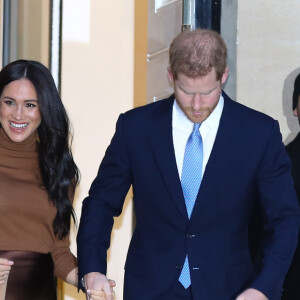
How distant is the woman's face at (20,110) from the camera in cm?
396

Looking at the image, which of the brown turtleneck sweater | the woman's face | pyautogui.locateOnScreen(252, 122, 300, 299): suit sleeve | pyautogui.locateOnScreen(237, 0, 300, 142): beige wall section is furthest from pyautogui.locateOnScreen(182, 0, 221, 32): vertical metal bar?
pyautogui.locateOnScreen(252, 122, 300, 299): suit sleeve

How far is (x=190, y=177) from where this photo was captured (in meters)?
3.23

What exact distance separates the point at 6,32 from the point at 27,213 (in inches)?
120

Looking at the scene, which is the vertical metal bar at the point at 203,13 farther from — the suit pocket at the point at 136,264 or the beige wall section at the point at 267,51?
the suit pocket at the point at 136,264

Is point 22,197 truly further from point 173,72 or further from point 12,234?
point 173,72

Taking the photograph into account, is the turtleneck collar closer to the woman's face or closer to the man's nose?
the woman's face

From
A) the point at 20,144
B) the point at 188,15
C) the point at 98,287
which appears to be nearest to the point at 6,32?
the point at 188,15

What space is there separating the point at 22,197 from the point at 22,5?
9.23 ft

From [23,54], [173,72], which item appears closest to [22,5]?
[23,54]

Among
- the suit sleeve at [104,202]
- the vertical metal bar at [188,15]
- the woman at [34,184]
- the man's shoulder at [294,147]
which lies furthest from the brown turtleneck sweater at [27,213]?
the vertical metal bar at [188,15]

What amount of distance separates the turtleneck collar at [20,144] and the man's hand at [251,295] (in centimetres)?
140

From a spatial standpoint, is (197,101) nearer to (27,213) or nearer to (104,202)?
(104,202)

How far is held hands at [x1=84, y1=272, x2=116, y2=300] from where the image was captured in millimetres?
3104

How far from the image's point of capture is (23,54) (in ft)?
20.9
